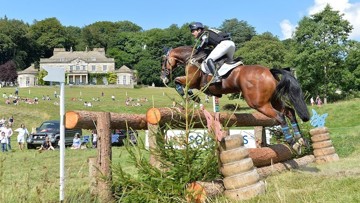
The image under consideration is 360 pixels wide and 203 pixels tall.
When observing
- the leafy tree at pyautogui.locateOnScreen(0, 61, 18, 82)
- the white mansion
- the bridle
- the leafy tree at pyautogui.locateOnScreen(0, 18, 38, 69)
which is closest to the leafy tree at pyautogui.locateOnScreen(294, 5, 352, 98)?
the bridle

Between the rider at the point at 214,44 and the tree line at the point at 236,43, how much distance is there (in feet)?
4.84

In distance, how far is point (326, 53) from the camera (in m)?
46.3

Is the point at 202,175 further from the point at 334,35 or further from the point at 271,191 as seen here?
the point at 334,35

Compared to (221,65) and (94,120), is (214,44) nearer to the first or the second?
(221,65)

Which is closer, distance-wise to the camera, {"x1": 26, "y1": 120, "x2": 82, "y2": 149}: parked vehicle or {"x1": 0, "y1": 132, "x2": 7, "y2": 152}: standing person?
{"x1": 0, "y1": 132, "x2": 7, "y2": 152}: standing person

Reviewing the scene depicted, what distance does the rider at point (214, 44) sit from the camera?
7.85 metres

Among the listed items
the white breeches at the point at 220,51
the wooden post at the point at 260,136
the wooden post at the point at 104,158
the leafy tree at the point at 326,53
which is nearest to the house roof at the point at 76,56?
the leafy tree at the point at 326,53

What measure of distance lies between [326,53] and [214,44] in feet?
134

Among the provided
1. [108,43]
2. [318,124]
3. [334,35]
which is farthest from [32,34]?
[318,124]

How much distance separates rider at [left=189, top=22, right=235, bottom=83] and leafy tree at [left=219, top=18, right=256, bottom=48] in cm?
11223

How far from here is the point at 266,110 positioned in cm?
745

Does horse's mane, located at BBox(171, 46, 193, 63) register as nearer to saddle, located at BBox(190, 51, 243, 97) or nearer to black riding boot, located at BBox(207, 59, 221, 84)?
saddle, located at BBox(190, 51, 243, 97)

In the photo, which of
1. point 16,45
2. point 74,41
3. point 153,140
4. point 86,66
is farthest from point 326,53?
point 74,41

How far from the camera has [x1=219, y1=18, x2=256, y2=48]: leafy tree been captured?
11996cm
